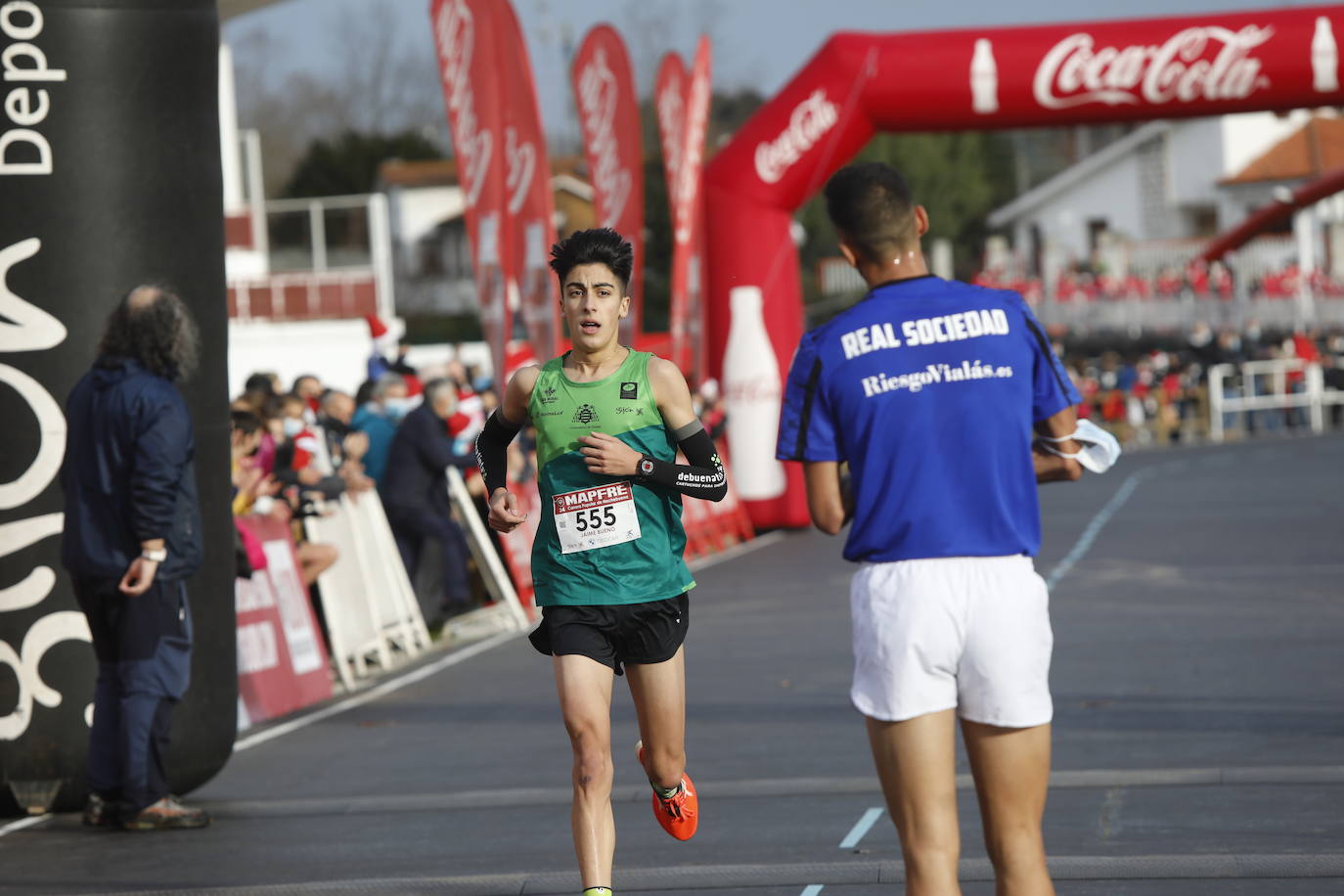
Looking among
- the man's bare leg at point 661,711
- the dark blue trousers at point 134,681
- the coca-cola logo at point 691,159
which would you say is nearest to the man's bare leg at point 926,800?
the man's bare leg at point 661,711

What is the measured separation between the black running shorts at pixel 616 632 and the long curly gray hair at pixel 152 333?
91.6 inches

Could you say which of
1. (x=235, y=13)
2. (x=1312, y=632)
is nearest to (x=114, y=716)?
(x=1312, y=632)

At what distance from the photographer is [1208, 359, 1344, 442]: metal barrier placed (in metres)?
39.8

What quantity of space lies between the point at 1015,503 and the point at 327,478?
782 centimetres

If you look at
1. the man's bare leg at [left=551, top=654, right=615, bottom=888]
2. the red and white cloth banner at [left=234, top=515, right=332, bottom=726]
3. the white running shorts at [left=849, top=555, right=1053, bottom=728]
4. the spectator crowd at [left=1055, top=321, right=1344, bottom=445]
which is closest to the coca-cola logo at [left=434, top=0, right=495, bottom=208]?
the red and white cloth banner at [left=234, top=515, right=332, bottom=726]

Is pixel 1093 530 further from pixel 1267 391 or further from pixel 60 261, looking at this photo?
pixel 1267 391

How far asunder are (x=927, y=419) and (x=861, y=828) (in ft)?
9.92

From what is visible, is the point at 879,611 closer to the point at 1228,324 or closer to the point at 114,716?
the point at 114,716

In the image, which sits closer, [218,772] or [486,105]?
[218,772]

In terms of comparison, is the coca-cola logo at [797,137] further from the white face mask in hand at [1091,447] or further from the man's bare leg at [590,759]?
the white face mask in hand at [1091,447]

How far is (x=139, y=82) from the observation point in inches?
308

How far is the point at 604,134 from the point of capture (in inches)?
739

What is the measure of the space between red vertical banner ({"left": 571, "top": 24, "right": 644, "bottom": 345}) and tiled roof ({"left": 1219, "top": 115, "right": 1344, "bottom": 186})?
52002mm

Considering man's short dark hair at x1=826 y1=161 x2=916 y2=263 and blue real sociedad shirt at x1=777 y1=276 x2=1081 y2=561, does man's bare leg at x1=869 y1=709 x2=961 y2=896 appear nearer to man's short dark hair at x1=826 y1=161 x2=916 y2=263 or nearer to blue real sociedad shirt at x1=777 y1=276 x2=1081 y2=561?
blue real sociedad shirt at x1=777 y1=276 x2=1081 y2=561
